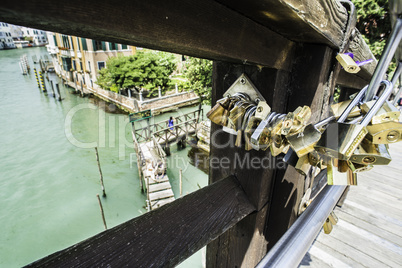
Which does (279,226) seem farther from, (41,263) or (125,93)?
(125,93)

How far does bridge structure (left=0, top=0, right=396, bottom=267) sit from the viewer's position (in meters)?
0.36

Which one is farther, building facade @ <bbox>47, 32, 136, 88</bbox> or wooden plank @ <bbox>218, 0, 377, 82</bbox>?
building facade @ <bbox>47, 32, 136, 88</bbox>

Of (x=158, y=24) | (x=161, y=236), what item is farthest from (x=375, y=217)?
(x=158, y=24)

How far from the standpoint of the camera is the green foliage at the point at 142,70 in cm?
1650

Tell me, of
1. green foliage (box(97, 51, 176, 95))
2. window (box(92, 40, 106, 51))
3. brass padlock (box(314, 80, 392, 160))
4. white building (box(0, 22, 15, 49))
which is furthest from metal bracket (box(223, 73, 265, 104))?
white building (box(0, 22, 15, 49))

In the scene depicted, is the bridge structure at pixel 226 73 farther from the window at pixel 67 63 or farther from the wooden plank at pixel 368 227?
the window at pixel 67 63

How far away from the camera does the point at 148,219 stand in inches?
26.0

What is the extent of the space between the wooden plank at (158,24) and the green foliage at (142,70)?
17179 mm

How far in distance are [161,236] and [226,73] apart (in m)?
0.59

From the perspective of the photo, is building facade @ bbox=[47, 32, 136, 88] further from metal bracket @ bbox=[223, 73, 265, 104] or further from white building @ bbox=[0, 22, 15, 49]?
white building @ bbox=[0, 22, 15, 49]

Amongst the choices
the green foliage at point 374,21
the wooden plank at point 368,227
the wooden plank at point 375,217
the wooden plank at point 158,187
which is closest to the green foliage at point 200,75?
the wooden plank at point 158,187

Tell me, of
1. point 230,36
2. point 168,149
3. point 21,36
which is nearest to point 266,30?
point 230,36

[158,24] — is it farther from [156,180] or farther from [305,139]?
[156,180]

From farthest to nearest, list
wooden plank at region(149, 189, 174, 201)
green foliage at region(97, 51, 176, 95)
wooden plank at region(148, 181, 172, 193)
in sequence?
green foliage at region(97, 51, 176, 95) < wooden plank at region(148, 181, 172, 193) < wooden plank at region(149, 189, 174, 201)
